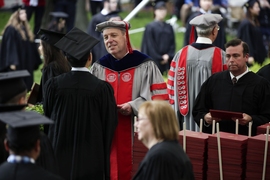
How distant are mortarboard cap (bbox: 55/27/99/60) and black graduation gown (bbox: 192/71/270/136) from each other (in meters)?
1.65

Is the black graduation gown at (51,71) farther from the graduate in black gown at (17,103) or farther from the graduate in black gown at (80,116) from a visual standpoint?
the graduate in black gown at (17,103)

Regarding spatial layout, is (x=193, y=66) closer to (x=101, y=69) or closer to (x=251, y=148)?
(x=101, y=69)

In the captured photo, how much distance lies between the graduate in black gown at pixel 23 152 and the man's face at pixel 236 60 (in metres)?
3.23

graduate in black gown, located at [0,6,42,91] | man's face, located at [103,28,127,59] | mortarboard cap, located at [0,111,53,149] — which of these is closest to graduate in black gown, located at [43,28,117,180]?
man's face, located at [103,28,127,59]

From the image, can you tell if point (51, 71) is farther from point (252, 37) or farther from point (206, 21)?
point (252, 37)

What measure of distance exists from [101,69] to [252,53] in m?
7.55

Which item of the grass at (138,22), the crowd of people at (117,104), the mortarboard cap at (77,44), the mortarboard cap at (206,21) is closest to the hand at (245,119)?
the crowd of people at (117,104)

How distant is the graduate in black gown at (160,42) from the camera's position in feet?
51.7

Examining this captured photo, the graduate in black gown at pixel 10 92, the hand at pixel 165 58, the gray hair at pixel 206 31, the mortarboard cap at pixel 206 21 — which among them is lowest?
the hand at pixel 165 58

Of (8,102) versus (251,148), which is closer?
(8,102)

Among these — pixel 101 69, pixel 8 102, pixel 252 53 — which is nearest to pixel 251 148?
pixel 101 69

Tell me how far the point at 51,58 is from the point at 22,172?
3.65 m

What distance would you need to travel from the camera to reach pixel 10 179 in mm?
5277

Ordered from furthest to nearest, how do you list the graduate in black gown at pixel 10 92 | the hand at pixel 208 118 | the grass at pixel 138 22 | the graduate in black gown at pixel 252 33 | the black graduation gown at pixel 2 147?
the grass at pixel 138 22 < the graduate in black gown at pixel 252 33 < the hand at pixel 208 118 < the black graduation gown at pixel 2 147 < the graduate in black gown at pixel 10 92
